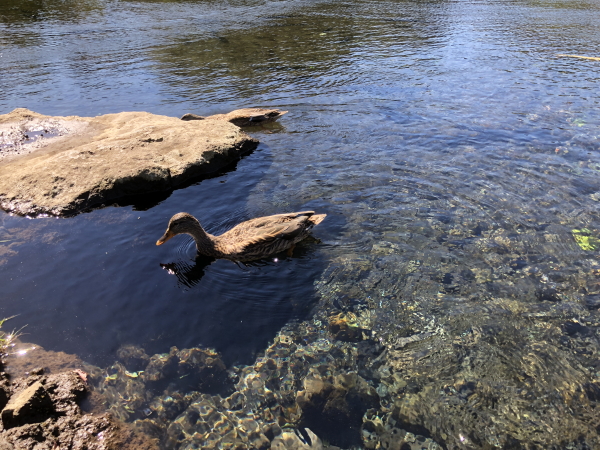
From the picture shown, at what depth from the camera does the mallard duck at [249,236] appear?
22.4ft

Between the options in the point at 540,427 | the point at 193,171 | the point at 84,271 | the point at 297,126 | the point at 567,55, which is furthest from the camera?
the point at 567,55

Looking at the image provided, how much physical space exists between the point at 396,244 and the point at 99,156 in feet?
22.9

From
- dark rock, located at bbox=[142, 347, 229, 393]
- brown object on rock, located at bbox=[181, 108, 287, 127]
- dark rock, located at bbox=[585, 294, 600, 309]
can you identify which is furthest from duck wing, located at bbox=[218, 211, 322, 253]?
brown object on rock, located at bbox=[181, 108, 287, 127]

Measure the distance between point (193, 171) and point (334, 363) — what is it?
6117 mm

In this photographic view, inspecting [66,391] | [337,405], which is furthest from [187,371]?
[337,405]

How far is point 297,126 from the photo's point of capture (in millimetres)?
12625

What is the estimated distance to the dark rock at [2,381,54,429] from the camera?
4242 millimetres

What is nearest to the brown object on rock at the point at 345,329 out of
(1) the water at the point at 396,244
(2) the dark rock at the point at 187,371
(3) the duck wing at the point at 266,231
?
(1) the water at the point at 396,244

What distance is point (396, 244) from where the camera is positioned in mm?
7117

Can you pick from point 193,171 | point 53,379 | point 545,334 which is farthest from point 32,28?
point 545,334

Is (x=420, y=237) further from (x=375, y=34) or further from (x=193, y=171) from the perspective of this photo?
(x=375, y=34)

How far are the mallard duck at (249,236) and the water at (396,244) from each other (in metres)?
0.24

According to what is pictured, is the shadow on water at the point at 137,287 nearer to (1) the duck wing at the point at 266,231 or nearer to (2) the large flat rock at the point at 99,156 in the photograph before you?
(1) the duck wing at the point at 266,231

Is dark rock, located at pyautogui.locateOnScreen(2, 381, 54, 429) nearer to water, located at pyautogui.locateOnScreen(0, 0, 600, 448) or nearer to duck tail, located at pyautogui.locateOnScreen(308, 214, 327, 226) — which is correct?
Answer: water, located at pyautogui.locateOnScreen(0, 0, 600, 448)
